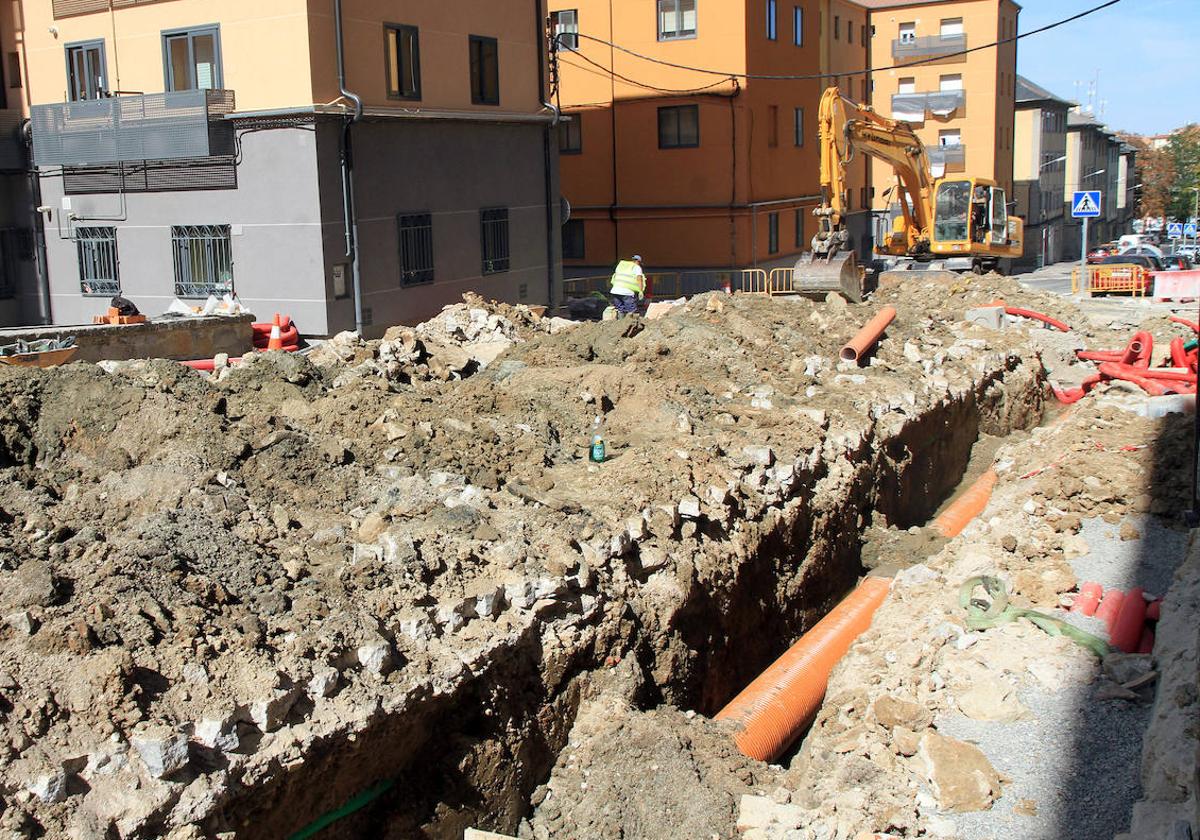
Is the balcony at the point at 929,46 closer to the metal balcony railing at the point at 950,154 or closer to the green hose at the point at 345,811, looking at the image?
the metal balcony railing at the point at 950,154

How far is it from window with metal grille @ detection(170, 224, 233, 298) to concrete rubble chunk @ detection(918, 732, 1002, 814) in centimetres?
1642

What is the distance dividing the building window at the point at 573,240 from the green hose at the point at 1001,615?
86.4 feet

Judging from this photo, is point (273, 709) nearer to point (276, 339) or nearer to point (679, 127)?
point (276, 339)

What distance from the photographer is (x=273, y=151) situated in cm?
1986

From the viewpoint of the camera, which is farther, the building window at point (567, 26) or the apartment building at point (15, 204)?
the building window at point (567, 26)

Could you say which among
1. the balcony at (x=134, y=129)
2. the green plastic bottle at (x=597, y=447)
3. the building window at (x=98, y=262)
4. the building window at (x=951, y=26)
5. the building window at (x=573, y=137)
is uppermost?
the building window at (x=951, y=26)

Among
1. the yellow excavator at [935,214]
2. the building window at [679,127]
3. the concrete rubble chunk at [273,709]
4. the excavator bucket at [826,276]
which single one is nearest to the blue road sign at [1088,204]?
the yellow excavator at [935,214]

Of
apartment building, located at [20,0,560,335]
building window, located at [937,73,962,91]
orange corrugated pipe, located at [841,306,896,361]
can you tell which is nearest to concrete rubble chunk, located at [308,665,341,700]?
orange corrugated pipe, located at [841,306,896,361]

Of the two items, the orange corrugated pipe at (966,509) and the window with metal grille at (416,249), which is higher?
the window with metal grille at (416,249)

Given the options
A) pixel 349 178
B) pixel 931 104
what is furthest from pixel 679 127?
pixel 931 104

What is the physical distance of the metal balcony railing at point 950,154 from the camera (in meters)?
50.4

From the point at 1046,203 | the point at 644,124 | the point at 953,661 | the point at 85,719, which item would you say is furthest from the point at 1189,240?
the point at 85,719

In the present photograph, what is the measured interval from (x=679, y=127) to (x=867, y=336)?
61.4 feet

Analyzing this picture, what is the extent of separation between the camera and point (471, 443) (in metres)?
10.2
